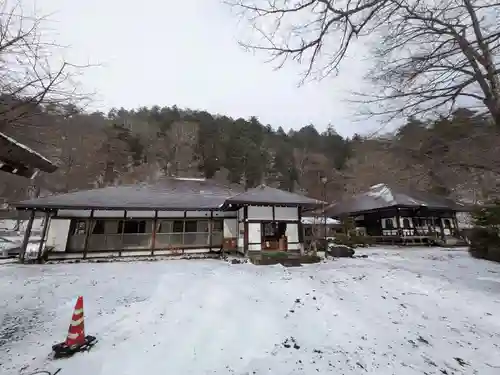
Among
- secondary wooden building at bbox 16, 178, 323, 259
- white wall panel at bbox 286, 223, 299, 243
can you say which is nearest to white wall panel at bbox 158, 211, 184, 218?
secondary wooden building at bbox 16, 178, 323, 259

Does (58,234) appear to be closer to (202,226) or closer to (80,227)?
(80,227)

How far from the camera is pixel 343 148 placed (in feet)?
142

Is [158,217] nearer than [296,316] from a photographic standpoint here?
No

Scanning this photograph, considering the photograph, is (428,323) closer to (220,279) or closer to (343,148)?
(220,279)

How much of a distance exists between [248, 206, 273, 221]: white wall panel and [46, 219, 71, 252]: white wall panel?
9828mm

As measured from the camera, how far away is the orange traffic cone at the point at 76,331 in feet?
13.7

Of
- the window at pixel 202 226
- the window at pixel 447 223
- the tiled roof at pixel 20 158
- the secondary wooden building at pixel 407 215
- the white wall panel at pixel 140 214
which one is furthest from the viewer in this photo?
the window at pixel 447 223

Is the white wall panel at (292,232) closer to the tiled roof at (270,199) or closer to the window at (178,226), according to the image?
the tiled roof at (270,199)

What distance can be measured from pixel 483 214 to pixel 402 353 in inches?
489

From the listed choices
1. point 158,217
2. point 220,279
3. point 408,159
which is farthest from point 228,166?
point 408,159

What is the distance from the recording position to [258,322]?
5258 mm

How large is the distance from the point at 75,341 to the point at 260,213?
10333 mm

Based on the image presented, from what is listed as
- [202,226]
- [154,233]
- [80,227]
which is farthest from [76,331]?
[80,227]

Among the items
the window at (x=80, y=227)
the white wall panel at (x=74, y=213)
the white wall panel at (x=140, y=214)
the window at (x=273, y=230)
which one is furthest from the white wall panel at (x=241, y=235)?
the window at (x=80, y=227)
